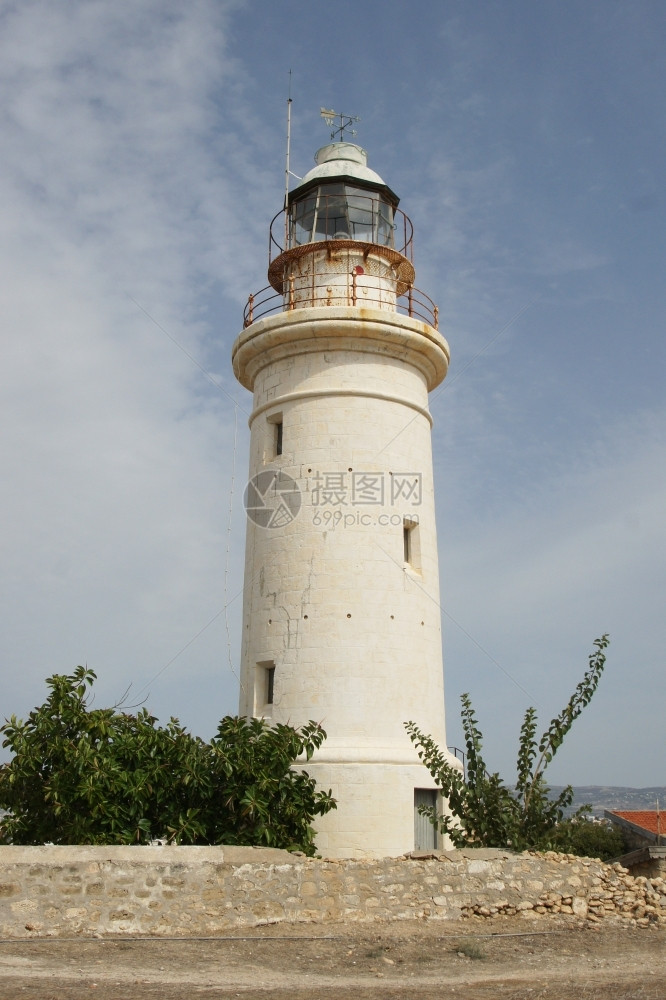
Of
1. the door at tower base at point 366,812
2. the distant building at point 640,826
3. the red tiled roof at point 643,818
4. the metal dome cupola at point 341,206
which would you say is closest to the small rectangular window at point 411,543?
the door at tower base at point 366,812

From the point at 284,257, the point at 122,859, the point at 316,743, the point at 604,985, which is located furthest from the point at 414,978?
the point at 284,257

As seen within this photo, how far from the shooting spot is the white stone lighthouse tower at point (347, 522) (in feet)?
41.9

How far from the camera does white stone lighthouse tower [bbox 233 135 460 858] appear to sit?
1277 centimetres

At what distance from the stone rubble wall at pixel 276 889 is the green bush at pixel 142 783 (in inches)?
38.2

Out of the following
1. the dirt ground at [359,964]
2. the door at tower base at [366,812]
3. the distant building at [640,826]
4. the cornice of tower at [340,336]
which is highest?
the cornice of tower at [340,336]

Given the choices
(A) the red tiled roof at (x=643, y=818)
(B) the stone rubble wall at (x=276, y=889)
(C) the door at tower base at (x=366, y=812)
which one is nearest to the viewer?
(B) the stone rubble wall at (x=276, y=889)

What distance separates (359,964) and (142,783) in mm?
3448

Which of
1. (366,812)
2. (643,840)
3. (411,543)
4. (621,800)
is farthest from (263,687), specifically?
(621,800)

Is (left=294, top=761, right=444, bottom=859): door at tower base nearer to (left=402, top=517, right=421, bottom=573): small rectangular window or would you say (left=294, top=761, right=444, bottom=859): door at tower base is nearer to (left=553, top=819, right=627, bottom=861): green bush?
(left=402, top=517, right=421, bottom=573): small rectangular window

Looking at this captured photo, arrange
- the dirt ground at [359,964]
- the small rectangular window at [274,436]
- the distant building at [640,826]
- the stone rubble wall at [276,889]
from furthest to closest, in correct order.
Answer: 1. the distant building at [640,826]
2. the small rectangular window at [274,436]
3. the stone rubble wall at [276,889]
4. the dirt ground at [359,964]

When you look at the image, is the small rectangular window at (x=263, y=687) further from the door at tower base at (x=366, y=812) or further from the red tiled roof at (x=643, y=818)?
the red tiled roof at (x=643, y=818)

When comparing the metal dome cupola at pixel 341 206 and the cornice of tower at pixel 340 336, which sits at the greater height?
the metal dome cupola at pixel 341 206

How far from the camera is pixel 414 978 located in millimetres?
8344

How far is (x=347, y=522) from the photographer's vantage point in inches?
541
